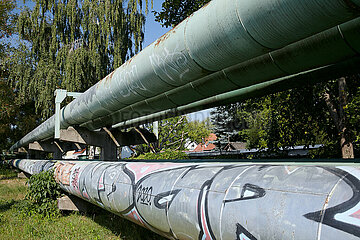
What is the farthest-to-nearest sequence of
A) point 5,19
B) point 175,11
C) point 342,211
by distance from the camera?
point 5,19
point 175,11
point 342,211

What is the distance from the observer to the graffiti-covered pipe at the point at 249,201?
37.3 inches

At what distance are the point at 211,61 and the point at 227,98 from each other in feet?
4.95

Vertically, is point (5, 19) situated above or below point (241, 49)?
above

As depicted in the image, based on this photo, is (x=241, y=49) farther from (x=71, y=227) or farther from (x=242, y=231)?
(x=71, y=227)

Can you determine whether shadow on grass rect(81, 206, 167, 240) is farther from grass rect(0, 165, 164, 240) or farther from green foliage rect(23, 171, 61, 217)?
green foliage rect(23, 171, 61, 217)

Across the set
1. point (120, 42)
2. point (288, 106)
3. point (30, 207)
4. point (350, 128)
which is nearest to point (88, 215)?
point (30, 207)

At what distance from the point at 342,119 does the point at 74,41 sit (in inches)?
494

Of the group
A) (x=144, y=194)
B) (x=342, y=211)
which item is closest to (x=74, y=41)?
(x=144, y=194)

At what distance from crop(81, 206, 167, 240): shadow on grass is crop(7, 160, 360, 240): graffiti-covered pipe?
60.6 inches

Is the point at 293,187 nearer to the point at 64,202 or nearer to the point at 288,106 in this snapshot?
the point at 64,202

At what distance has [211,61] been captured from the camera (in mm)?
2096

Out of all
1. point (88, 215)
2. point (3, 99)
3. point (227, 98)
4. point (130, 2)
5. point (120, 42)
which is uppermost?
point (130, 2)

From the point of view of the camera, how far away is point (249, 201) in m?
1.22

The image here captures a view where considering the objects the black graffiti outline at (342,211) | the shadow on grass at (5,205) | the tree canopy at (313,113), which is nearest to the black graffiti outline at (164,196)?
the black graffiti outline at (342,211)
